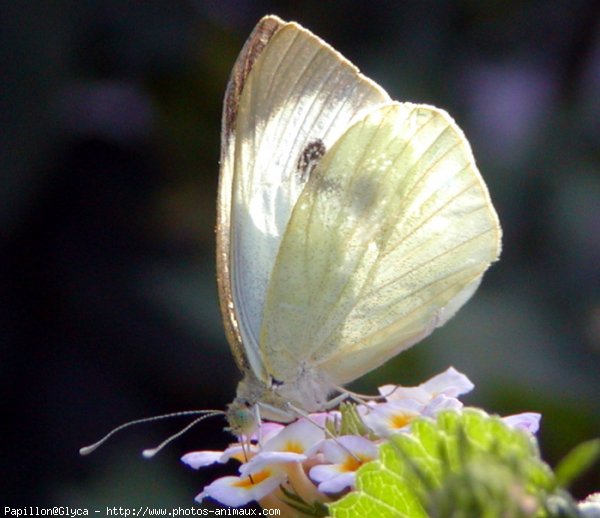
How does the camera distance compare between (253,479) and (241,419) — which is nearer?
(253,479)

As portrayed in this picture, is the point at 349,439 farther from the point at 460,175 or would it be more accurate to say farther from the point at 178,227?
the point at 178,227

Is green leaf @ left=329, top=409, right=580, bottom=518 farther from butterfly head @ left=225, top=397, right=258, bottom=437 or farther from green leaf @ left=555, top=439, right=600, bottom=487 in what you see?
butterfly head @ left=225, top=397, right=258, bottom=437

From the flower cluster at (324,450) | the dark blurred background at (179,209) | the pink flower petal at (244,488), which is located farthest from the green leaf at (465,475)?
the dark blurred background at (179,209)

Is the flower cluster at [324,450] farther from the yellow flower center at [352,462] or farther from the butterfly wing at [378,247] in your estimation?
the butterfly wing at [378,247]

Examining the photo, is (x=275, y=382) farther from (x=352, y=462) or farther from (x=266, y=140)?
(x=352, y=462)

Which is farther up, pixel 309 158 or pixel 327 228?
pixel 309 158

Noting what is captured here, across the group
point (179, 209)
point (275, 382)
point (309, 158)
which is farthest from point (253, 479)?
point (179, 209)
